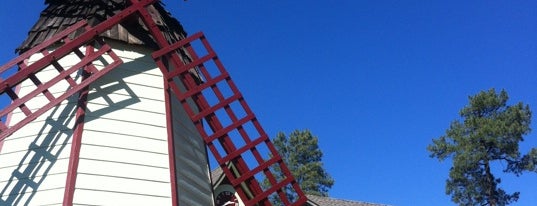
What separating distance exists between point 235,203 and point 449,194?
18.4m

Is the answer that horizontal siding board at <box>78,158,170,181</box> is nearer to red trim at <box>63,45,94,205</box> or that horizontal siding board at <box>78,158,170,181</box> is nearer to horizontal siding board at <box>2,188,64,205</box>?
red trim at <box>63,45,94,205</box>

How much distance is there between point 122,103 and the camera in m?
6.64

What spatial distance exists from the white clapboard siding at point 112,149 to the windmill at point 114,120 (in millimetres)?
13

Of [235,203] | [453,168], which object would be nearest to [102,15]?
[235,203]

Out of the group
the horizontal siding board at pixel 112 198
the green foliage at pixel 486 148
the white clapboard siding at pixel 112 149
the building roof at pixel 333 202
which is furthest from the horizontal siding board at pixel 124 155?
the green foliage at pixel 486 148

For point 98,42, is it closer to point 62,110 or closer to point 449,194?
point 62,110

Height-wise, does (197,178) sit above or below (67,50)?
below

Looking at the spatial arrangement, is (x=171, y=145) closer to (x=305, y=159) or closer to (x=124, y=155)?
(x=124, y=155)

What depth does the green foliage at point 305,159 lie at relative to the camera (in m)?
37.3

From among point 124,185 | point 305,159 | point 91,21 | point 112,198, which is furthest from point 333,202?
point 305,159

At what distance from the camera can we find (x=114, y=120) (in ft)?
21.1

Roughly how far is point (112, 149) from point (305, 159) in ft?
111

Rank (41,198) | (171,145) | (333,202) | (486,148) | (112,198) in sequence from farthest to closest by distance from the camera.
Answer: (486,148) → (333,202) → (171,145) → (112,198) → (41,198)

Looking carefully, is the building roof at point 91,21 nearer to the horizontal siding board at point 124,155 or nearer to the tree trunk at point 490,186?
the horizontal siding board at point 124,155
